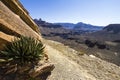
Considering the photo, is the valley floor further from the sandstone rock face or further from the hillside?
the sandstone rock face

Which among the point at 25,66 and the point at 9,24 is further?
the point at 9,24

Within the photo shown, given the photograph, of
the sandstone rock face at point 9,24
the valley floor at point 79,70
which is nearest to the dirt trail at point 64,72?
the valley floor at point 79,70

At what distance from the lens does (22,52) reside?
15188 mm

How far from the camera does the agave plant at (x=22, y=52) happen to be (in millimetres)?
14836

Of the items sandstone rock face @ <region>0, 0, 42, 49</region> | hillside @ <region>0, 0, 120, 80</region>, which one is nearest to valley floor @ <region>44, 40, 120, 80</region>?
hillside @ <region>0, 0, 120, 80</region>

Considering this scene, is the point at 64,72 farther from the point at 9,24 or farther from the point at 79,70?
the point at 9,24

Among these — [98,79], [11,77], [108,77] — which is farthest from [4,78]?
[108,77]

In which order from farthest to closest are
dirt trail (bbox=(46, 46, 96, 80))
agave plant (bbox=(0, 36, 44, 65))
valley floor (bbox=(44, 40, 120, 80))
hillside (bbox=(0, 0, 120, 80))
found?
1. valley floor (bbox=(44, 40, 120, 80))
2. dirt trail (bbox=(46, 46, 96, 80))
3. agave plant (bbox=(0, 36, 44, 65))
4. hillside (bbox=(0, 0, 120, 80))

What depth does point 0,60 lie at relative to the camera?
14.4 metres

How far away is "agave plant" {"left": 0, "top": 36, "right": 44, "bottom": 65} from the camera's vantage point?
14.8 metres

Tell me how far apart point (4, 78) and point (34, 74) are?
202 centimetres

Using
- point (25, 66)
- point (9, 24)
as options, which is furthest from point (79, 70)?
point (9, 24)

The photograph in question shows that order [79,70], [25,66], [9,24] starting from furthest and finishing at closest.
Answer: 1. [79,70]
2. [9,24]
3. [25,66]

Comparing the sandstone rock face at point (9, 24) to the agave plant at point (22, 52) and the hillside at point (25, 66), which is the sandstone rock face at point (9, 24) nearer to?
the hillside at point (25, 66)
